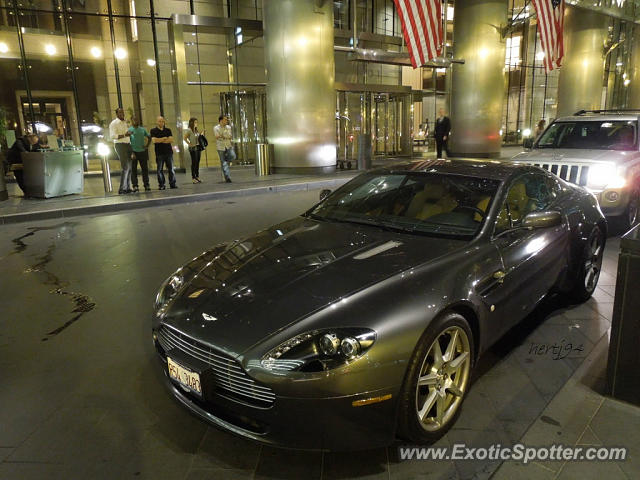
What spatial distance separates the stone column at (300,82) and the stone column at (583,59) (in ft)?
53.9

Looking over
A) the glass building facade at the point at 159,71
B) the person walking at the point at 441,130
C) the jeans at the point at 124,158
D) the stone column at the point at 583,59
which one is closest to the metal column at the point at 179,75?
the glass building facade at the point at 159,71

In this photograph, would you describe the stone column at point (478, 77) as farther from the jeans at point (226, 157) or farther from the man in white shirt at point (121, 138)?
the man in white shirt at point (121, 138)

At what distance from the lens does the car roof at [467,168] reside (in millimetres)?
3939

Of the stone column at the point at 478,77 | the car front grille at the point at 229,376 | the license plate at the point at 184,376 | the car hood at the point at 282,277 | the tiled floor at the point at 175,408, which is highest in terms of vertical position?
the stone column at the point at 478,77

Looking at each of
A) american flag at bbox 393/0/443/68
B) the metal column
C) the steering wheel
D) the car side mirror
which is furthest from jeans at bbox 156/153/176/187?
the car side mirror

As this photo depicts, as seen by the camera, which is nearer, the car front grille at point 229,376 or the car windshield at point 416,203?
the car front grille at point 229,376

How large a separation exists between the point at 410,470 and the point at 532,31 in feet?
107

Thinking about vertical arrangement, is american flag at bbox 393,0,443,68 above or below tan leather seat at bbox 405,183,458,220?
above

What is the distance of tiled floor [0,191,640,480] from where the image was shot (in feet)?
8.49

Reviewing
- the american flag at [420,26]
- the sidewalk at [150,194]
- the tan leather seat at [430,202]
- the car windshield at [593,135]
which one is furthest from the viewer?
the american flag at [420,26]

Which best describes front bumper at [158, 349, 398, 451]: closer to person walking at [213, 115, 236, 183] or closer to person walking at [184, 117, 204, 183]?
person walking at [213, 115, 236, 183]

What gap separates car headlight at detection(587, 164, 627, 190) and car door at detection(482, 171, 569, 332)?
3.38m

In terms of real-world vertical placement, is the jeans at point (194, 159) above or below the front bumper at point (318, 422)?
above

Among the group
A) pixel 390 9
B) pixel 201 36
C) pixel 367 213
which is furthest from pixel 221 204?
pixel 390 9
